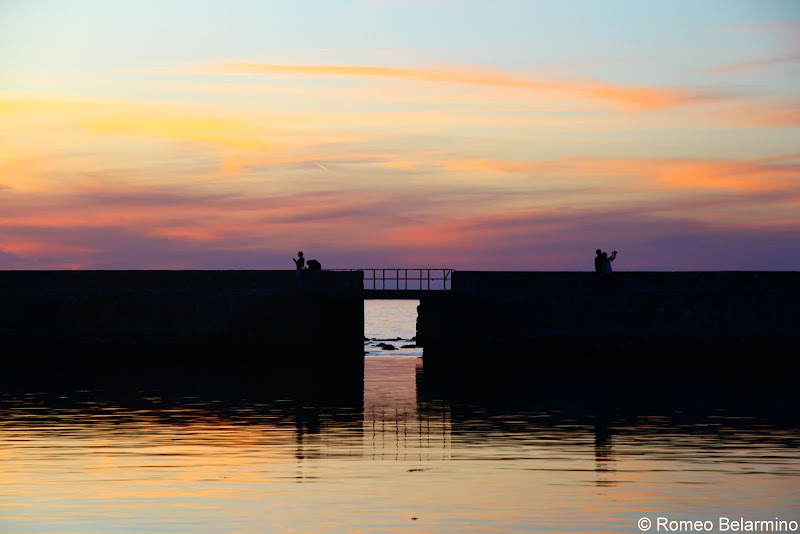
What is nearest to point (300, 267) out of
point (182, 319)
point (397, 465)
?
point (182, 319)

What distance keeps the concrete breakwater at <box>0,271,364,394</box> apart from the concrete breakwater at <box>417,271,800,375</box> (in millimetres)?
3464

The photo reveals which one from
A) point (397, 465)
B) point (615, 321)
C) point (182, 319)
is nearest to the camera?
point (397, 465)

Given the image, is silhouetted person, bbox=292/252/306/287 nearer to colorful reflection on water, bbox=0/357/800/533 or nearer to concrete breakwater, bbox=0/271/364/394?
concrete breakwater, bbox=0/271/364/394

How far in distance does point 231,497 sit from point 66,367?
24.6m

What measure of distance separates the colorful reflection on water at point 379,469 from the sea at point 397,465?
0.04 m

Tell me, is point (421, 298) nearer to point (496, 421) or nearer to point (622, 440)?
point (496, 421)

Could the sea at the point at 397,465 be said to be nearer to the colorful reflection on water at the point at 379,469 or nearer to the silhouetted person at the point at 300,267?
the colorful reflection on water at the point at 379,469

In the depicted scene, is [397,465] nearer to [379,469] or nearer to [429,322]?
[379,469]

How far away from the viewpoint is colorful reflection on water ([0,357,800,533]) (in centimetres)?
1335

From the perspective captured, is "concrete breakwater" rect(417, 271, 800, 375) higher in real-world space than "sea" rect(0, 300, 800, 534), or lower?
higher

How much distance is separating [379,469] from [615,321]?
82.0 feet

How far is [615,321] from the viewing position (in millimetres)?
40469

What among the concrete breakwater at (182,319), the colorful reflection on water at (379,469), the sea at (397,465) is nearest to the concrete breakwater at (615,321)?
the concrete breakwater at (182,319)

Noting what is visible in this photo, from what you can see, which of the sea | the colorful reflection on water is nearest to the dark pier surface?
the sea
